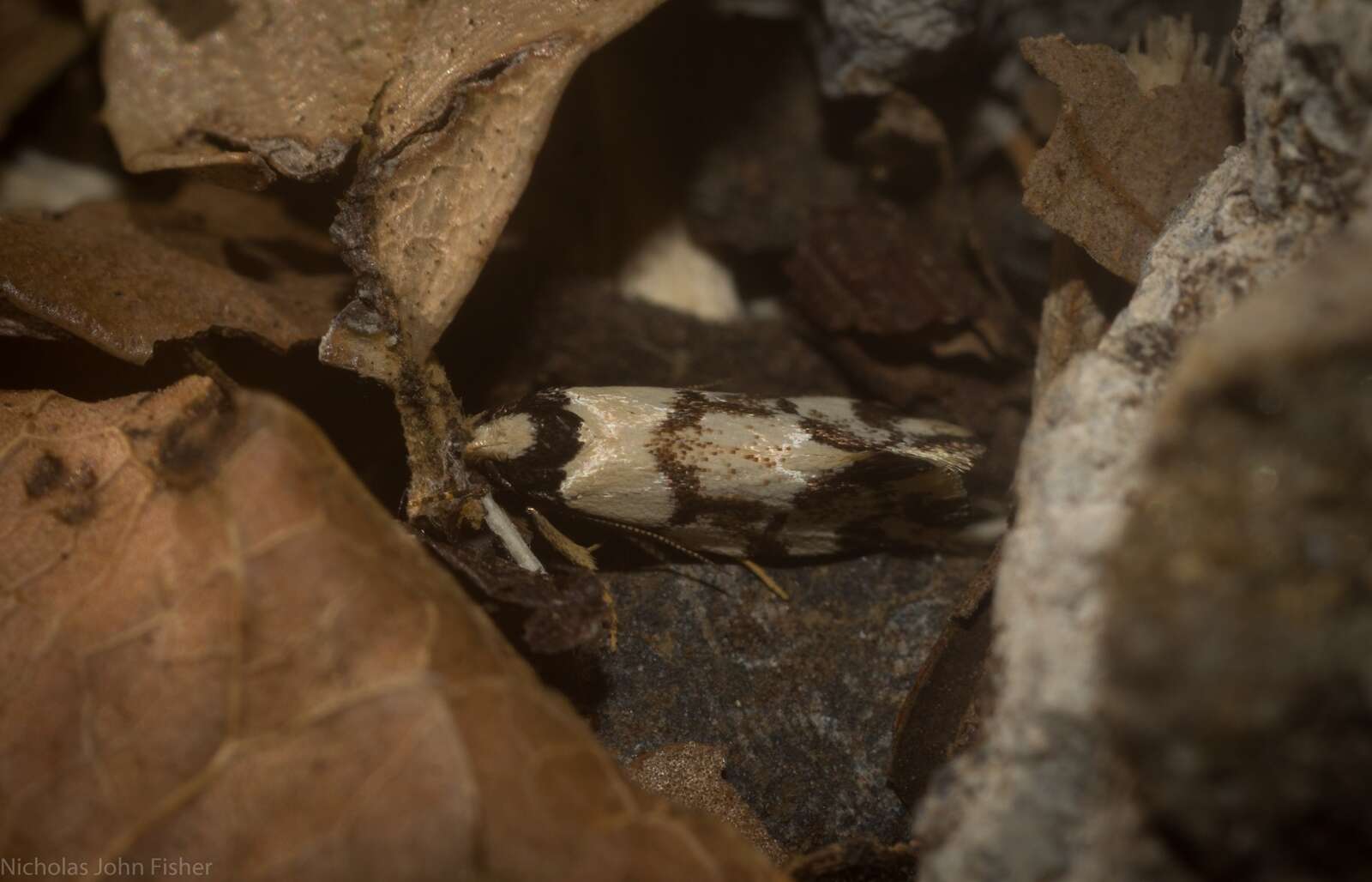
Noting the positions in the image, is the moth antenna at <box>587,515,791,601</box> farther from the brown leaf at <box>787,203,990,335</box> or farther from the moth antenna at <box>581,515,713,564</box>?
the brown leaf at <box>787,203,990,335</box>

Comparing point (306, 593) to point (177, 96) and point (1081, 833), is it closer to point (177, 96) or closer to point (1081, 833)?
point (1081, 833)

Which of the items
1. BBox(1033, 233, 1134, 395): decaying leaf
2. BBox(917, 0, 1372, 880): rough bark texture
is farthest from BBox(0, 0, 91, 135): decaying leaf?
BBox(917, 0, 1372, 880): rough bark texture

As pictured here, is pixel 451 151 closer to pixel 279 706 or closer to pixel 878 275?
pixel 279 706

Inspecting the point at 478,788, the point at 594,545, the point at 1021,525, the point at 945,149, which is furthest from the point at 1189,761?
the point at 945,149

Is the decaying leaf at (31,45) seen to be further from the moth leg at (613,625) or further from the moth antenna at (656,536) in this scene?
the moth leg at (613,625)

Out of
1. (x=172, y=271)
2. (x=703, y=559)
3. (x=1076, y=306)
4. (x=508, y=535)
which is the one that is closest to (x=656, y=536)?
(x=703, y=559)

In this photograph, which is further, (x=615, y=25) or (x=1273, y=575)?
(x=615, y=25)
